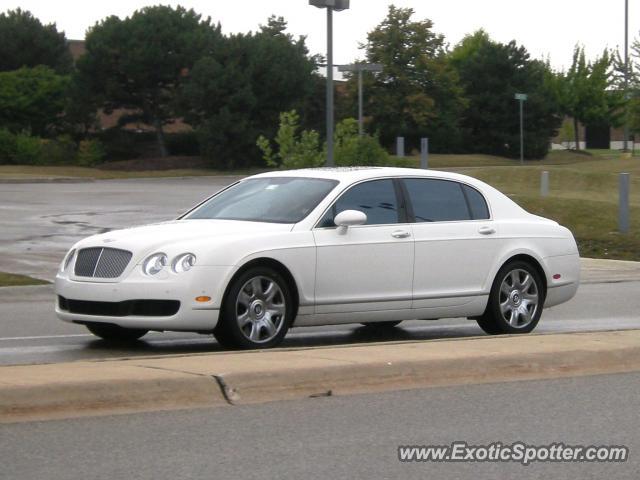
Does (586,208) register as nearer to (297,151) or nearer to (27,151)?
(297,151)

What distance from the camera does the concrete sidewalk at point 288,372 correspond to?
7.74m

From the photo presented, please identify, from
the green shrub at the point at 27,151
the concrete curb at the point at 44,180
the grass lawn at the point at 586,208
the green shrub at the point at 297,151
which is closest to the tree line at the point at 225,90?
the green shrub at the point at 27,151

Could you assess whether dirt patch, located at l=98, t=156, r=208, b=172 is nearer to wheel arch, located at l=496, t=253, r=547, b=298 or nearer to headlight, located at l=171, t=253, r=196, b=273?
wheel arch, located at l=496, t=253, r=547, b=298

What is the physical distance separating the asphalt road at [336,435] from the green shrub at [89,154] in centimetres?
6047

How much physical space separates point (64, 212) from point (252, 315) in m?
21.3

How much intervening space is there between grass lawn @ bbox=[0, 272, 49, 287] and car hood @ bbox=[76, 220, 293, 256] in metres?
5.76

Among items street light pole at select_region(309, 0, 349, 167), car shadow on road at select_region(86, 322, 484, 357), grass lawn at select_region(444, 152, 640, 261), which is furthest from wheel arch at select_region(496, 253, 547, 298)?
grass lawn at select_region(444, 152, 640, 261)

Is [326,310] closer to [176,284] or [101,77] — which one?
[176,284]

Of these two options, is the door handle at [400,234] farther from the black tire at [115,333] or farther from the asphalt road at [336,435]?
the asphalt road at [336,435]

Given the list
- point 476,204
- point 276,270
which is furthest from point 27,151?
point 276,270

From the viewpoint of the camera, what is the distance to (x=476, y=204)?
12180mm

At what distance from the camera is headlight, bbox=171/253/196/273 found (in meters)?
10.2

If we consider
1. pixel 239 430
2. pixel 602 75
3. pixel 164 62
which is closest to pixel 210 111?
pixel 164 62

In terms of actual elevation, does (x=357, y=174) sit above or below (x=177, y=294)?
above
